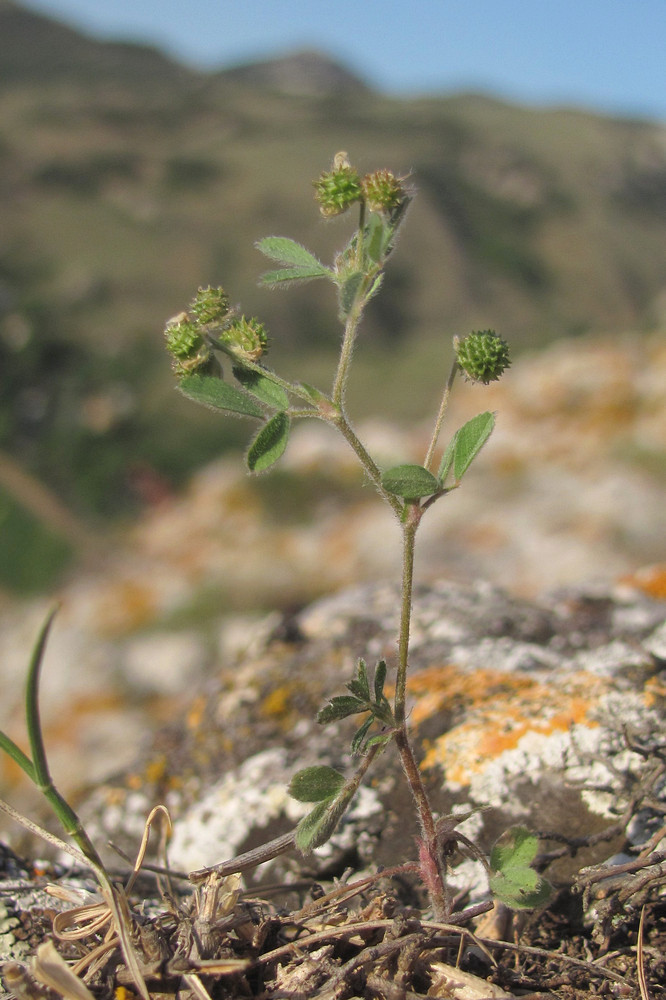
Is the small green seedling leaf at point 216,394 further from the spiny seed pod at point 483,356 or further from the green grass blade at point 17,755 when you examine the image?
the green grass blade at point 17,755

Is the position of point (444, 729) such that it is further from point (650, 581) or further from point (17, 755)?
point (650, 581)

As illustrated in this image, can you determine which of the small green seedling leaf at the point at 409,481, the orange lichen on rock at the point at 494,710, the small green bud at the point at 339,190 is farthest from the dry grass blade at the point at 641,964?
the small green bud at the point at 339,190

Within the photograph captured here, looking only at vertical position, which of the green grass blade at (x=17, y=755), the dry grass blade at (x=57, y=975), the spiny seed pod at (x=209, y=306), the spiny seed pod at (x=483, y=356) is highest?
the spiny seed pod at (x=209, y=306)

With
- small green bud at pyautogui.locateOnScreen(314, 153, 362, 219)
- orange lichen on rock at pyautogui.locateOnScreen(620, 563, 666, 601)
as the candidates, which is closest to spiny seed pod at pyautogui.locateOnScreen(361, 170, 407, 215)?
small green bud at pyautogui.locateOnScreen(314, 153, 362, 219)

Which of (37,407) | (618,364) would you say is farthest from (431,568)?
(37,407)

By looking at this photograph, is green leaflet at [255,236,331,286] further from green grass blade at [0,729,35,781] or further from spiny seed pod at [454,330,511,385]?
green grass blade at [0,729,35,781]

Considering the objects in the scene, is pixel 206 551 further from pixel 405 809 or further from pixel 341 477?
pixel 405 809

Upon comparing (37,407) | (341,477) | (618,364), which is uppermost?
(37,407)
